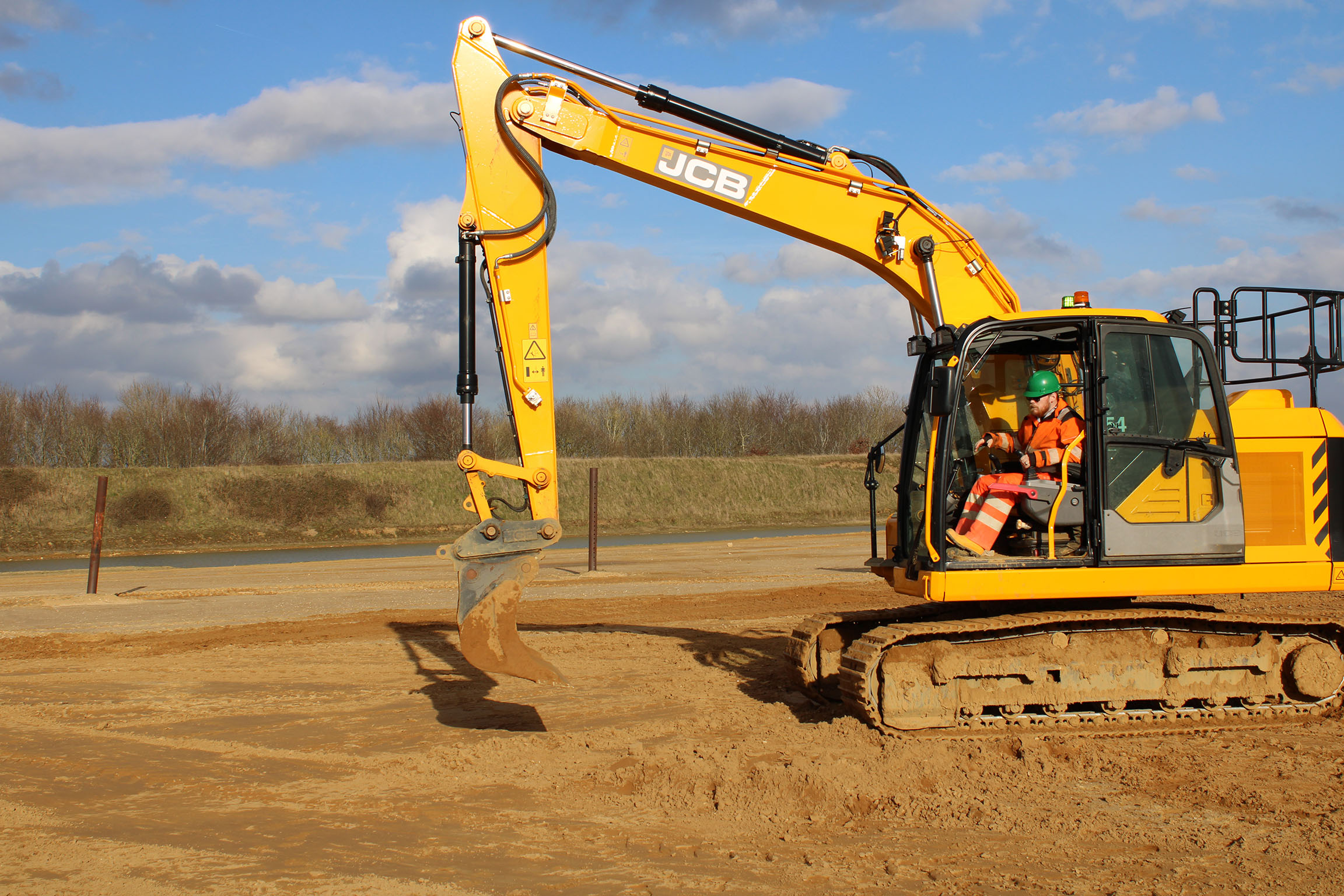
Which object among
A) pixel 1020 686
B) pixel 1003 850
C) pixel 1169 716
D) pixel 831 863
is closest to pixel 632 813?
pixel 831 863

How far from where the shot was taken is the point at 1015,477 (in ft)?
21.2

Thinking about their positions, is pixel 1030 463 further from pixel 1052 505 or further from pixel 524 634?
pixel 524 634

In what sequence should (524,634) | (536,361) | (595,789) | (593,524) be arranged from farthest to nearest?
(593,524)
(524,634)
(536,361)
(595,789)

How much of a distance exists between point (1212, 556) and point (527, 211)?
5213mm

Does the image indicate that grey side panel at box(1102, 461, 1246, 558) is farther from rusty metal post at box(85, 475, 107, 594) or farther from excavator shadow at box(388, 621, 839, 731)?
rusty metal post at box(85, 475, 107, 594)

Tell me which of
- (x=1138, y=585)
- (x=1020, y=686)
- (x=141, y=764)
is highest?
(x=1138, y=585)

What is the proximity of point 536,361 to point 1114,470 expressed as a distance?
3.95m

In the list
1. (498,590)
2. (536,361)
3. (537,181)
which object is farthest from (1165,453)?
(537,181)

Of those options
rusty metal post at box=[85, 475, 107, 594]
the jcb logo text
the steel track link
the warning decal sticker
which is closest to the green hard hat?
the steel track link

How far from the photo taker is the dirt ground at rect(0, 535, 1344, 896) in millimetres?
4477

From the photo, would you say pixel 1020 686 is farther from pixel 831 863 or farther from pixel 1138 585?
pixel 831 863

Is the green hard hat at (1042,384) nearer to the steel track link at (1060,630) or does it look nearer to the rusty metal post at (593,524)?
the steel track link at (1060,630)

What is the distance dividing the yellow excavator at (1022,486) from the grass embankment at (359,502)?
1237 inches

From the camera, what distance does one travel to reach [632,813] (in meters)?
5.29
